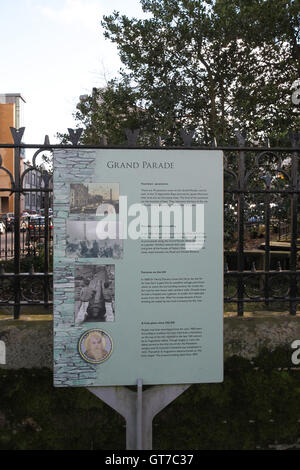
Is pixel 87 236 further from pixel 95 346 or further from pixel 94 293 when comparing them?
pixel 95 346

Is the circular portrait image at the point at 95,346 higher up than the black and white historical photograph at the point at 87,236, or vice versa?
the black and white historical photograph at the point at 87,236

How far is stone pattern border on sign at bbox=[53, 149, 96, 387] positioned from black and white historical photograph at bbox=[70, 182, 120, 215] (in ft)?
0.13

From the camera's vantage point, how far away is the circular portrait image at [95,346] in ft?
7.98

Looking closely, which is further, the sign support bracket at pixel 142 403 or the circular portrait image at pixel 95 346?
the sign support bracket at pixel 142 403

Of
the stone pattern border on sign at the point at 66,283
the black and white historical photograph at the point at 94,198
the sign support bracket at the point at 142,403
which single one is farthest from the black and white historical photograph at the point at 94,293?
the sign support bracket at the point at 142,403

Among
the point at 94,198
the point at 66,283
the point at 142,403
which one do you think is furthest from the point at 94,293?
the point at 142,403

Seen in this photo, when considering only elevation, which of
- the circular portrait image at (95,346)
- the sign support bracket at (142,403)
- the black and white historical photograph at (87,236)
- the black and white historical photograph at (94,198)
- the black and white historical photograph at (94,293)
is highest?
the black and white historical photograph at (94,198)

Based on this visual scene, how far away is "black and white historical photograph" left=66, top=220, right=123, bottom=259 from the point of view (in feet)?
7.91

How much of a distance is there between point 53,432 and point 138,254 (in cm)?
155

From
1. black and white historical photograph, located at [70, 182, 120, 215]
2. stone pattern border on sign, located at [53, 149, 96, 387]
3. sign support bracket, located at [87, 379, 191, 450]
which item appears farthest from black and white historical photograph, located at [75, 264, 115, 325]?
sign support bracket, located at [87, 379, 191, 450]

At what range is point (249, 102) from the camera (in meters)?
8.66

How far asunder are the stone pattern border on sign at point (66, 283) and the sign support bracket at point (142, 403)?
250mm

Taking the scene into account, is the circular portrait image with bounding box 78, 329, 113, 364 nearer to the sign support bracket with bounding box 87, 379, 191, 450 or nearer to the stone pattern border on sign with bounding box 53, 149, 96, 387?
the stone pattern border on sign with bounding box 53, 149, 96, 387

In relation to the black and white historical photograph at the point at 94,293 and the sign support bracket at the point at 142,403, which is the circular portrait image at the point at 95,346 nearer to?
the black and white historical photograph at the point at 94,293
